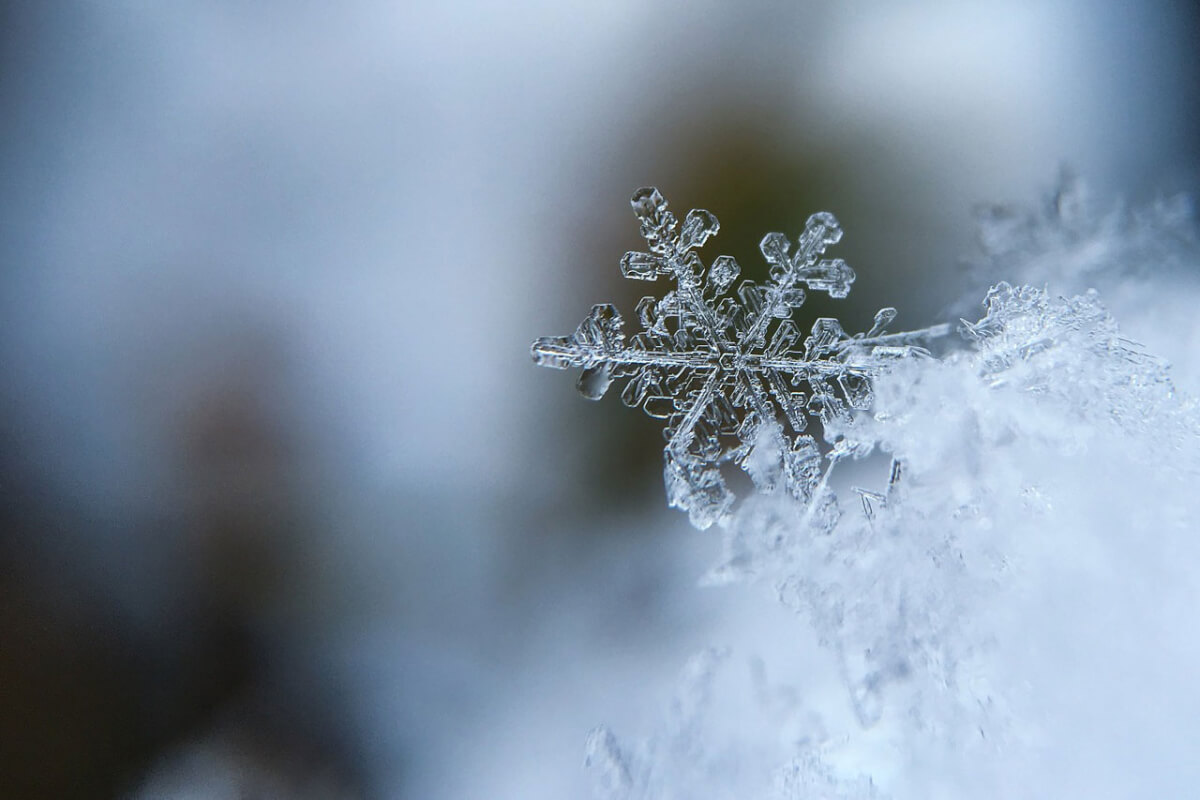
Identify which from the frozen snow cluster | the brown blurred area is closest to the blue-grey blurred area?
the brown blurred area

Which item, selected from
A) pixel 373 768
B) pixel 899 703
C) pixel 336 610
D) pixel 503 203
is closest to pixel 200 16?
pixel 503 203

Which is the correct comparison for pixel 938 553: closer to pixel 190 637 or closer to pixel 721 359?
pixel 721 359

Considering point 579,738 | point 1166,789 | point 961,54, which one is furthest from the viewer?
point 961,54

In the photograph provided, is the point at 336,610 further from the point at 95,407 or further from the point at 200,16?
the point at 200,16

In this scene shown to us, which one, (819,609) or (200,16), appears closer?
(819,609)

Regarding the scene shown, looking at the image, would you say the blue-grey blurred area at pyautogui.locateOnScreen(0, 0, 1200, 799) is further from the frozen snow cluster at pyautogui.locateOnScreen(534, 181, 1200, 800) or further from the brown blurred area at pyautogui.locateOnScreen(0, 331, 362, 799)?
the frozen snow cluster at pyautogui.locateOnScreen(534, 181, 1200, 800)

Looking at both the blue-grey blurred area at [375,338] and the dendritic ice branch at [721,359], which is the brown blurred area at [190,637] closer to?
the blue-grey blurred area at [375,338]

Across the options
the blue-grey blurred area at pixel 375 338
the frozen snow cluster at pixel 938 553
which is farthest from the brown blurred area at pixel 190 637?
the frozen snow cluster at pixel 938 553
